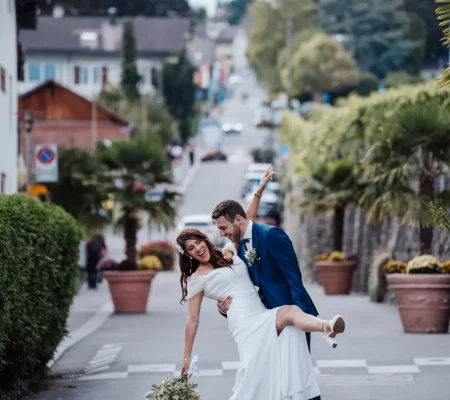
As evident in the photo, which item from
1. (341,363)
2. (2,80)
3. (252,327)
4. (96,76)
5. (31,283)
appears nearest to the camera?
(252,327)

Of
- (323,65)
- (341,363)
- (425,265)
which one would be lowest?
(341,363)

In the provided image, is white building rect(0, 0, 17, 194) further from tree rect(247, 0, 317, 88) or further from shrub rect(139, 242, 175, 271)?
tree rect(247, 0, 317, 88)

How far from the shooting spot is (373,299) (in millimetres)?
29266

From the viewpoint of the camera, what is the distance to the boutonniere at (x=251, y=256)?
1025cm

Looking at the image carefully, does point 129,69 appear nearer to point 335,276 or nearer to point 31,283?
point 335,276

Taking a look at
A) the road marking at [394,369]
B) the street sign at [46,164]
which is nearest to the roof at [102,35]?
the street sign at [46,164]

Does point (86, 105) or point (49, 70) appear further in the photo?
point (49, 70)

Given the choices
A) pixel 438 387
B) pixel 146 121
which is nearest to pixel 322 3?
pixel 146 121

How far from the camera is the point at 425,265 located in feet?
64.2

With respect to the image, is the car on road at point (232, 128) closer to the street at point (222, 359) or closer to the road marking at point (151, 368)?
the street at point (222, 359)

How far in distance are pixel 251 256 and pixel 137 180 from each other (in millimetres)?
20129

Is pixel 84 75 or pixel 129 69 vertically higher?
pixel 129 69

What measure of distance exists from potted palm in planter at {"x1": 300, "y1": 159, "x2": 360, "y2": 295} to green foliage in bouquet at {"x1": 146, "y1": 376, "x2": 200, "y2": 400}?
74.1ft

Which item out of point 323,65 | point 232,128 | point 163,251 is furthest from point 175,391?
point 232,128
